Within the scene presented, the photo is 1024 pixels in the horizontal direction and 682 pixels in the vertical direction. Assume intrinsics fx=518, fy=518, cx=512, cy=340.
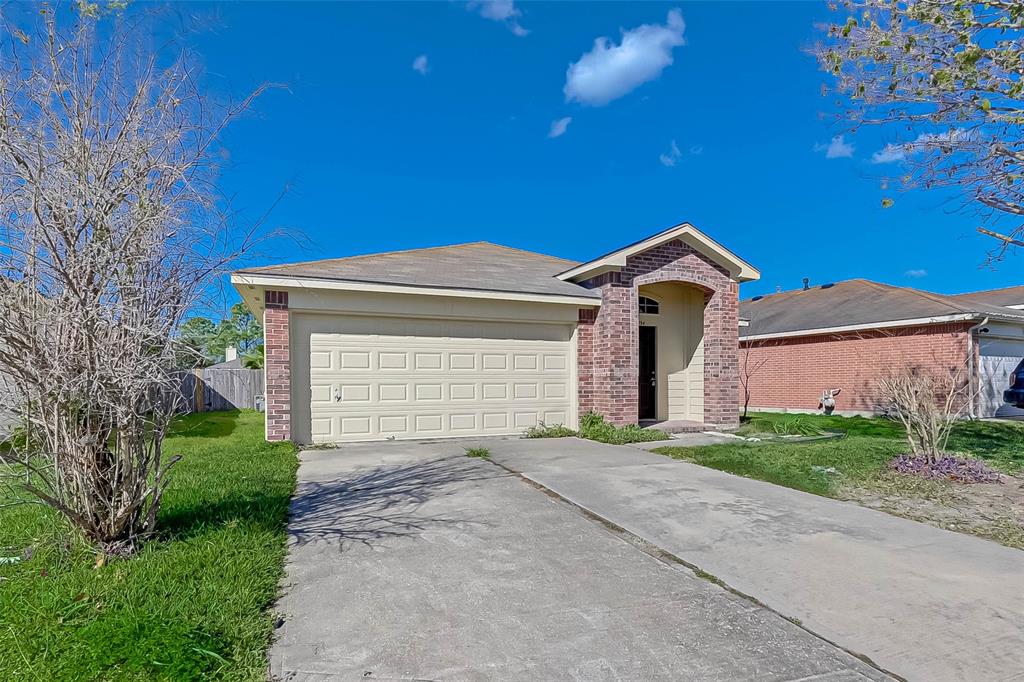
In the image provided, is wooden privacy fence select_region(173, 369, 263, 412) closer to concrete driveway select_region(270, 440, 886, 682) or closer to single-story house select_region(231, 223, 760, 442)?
single-story house select_region(231, 223, 760, 442)

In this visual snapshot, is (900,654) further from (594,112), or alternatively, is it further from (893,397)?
(594,112)

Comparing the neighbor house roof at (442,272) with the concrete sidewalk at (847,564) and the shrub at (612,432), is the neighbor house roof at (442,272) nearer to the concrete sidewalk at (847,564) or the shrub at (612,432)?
the shrub at (612,432)

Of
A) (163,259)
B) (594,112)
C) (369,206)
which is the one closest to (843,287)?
(594,112)

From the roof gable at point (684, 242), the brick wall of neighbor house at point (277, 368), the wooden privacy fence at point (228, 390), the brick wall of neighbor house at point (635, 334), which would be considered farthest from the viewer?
the wooden privacy fence at point (228, 390)

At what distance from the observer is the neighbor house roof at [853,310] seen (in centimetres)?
Result: 1405

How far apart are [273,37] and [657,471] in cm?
637

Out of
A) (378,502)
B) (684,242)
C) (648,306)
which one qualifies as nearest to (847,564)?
(378,502)

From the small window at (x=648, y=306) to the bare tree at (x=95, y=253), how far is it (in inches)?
385

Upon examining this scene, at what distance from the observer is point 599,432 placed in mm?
9984

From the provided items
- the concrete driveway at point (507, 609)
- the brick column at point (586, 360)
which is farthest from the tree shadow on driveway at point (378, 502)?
the brick column at point (586, 360)

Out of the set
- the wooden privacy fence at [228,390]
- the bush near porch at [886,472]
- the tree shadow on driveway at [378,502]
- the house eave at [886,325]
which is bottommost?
the bush near porch at [886,472]

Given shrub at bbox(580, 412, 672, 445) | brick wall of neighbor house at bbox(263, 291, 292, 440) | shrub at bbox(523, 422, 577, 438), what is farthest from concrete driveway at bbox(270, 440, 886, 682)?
shrub at bbox(523, 422, 577, 438)

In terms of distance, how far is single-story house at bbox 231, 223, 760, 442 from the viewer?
29.5ft

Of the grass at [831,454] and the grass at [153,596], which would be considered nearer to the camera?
the grass at [153,596]
